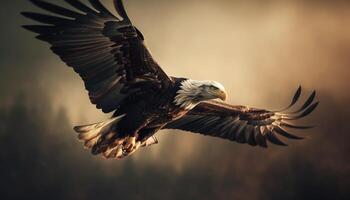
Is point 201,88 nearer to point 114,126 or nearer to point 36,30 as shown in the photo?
point 114,126

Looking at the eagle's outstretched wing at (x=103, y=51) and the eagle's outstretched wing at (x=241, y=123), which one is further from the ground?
the eagle's outstretched wing at (x=103, y=51)

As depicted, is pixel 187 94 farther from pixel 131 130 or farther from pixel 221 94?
pixel 131 130

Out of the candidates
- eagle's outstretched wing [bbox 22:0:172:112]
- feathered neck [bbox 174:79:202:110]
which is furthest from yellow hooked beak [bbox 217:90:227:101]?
eagle's outstretched wing [bbox 22:0:172:112]

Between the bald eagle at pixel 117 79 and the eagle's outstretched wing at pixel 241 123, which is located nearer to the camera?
the bald eagle at pixel 117 79

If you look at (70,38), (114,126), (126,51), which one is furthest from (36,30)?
(114,126)

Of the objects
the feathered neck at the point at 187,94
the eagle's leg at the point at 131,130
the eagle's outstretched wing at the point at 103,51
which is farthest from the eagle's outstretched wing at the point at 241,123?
the eagle's outstretched wing at the point at 103,51

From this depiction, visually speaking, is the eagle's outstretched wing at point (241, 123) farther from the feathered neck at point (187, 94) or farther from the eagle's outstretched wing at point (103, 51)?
the eagle's outstretched wing at point (103, 51)
